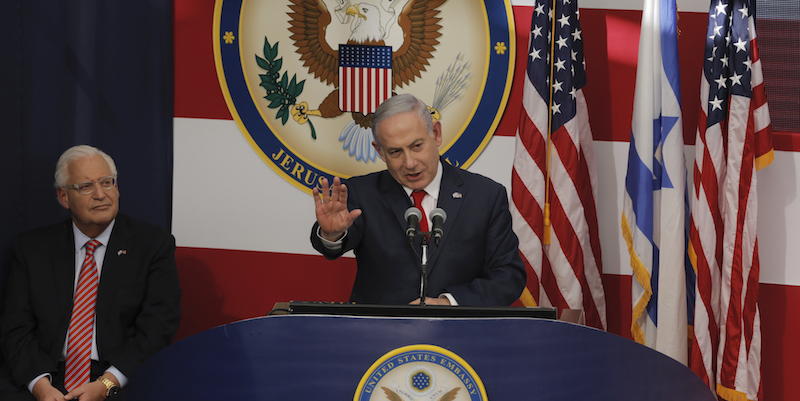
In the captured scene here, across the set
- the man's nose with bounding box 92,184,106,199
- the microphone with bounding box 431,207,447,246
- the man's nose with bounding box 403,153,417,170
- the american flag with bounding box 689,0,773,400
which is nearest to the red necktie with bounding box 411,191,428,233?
the man's nose with bounding box 403,153,417,170

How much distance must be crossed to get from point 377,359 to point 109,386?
1468mm

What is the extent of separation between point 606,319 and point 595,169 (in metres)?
0.79

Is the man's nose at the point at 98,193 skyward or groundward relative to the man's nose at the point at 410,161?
groundward

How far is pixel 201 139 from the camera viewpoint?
3406mm

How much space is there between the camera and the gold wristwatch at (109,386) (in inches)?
88.7

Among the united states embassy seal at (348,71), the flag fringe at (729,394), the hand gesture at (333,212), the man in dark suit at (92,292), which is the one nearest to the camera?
the hand gesture at (333,212)

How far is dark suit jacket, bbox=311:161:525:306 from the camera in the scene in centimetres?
199

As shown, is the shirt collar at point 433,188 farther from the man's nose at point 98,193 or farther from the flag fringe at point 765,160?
the flag fringe at point 765,160

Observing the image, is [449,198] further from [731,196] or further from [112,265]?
[731,196]

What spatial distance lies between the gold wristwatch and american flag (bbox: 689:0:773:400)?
2.41 metres

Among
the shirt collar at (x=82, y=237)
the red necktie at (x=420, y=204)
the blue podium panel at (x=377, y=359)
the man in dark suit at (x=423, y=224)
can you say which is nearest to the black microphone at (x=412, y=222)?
the blue podium panel at (x=377, y=359)

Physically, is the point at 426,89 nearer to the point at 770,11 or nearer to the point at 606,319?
the point at 606,319

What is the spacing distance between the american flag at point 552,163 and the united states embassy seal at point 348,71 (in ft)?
0.96

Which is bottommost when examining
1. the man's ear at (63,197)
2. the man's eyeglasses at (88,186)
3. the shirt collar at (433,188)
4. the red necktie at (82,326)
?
the red necktie at (82,326)
